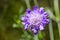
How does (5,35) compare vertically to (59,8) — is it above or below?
below

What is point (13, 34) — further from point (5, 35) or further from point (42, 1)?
point (42, 1)

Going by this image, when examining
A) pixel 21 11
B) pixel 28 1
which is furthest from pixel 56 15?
pixel 21 11

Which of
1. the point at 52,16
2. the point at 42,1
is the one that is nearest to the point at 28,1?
the point at 52,16

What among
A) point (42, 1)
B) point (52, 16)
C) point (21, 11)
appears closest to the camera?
point (42, 1)

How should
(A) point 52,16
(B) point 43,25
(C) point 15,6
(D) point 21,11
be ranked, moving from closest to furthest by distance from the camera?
(B) point 43,25, (A) point 52,16, (D) point 21,11, (C) point 15,6

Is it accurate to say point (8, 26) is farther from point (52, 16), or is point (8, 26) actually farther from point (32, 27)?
point (32, 27)

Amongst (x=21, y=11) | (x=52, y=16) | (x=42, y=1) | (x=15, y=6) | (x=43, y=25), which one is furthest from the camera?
(x=15, y=6)

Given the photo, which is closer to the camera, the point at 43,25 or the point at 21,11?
the point at 43,25
